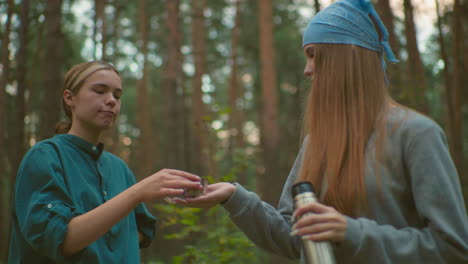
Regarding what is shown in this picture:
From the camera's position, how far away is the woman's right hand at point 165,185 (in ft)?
5.93

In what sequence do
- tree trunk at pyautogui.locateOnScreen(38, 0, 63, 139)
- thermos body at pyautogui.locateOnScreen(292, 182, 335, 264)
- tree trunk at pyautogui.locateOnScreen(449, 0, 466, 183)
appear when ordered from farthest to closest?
tree trunk at pyautogui.locateOnScreen(449, 0, 466, 183), tree trunk at pyautogui.locateOnScreen(38, 0, 63, 139), thermos body at pyautogui.locateOnScreen(292, 182, 335, 264)

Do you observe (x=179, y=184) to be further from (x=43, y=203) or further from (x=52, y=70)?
(x=52, y=70)

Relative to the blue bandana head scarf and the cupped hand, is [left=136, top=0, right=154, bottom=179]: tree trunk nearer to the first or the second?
the cupped hand

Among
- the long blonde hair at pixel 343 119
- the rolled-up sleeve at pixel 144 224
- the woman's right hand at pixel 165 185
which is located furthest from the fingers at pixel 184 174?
the rolled-up sleeve at pixel 144 224

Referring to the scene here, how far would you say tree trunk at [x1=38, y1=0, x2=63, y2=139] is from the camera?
616 centimetres

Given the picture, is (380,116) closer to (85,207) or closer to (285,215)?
(285,215)

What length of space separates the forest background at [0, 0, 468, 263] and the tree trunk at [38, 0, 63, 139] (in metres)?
0.02

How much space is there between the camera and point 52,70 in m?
6.59

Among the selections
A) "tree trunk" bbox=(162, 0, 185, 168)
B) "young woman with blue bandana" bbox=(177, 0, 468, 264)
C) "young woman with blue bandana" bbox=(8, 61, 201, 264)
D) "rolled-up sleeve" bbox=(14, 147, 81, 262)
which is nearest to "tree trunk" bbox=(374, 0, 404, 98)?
"young woman with blue bandana" bbox=(177, 0, 468, 264)

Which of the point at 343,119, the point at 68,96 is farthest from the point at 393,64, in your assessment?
the point at 68,96

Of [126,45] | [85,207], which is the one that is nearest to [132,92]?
[126,45]

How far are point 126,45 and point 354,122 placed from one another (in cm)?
2212

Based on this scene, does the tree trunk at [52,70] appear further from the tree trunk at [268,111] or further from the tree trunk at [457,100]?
the tree trunk at [457,100]

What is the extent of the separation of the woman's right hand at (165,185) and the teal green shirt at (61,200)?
14.8 inches
